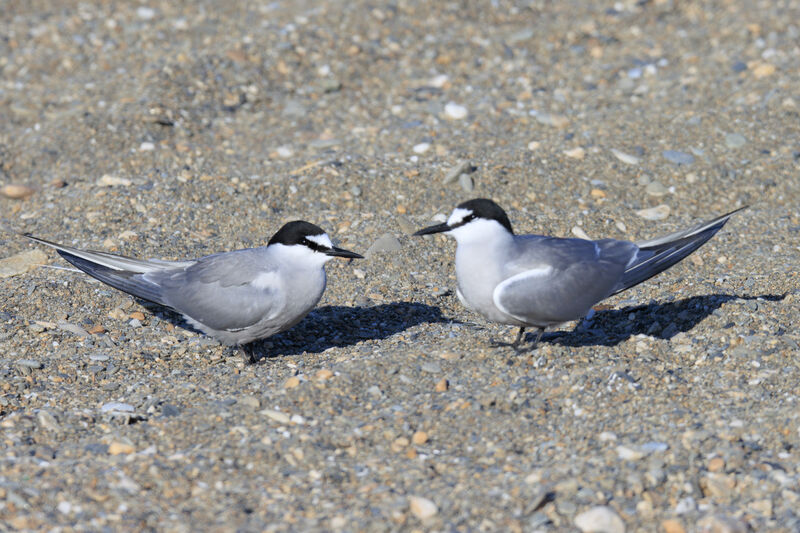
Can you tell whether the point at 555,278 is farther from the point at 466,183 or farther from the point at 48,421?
the point at 48,421

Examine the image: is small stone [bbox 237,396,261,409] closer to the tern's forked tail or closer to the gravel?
the gravel

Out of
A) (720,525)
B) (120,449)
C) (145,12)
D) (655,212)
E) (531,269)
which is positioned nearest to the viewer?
(720,525)

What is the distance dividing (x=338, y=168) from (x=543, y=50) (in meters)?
2.98

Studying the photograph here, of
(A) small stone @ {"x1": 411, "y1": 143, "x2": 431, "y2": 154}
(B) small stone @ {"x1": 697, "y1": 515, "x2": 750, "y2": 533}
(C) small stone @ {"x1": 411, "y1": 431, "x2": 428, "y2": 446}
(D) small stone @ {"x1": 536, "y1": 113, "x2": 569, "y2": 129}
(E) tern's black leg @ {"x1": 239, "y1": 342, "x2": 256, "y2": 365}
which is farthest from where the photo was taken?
(D) small stone @ {"x1": 536, "y1": 113, "x2": 569, "y2": 129}

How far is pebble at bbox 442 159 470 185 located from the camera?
684 cm

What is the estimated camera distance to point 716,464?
3.81 m

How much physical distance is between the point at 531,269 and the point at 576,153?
2.72 metres

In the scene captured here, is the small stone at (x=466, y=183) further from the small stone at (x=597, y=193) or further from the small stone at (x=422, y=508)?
the small stone at (x=422, y=508)

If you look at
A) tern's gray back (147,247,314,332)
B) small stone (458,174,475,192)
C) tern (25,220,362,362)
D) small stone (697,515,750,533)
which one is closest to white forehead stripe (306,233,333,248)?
tern (25,220,362,362)

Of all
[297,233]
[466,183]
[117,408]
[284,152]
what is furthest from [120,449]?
[284,152]

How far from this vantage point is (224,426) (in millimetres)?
4211

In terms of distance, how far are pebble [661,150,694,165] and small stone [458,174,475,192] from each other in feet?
5.16

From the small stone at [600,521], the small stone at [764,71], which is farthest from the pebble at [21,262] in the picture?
the small stone at [764,71]

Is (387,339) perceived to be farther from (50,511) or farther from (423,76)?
(423,76)
